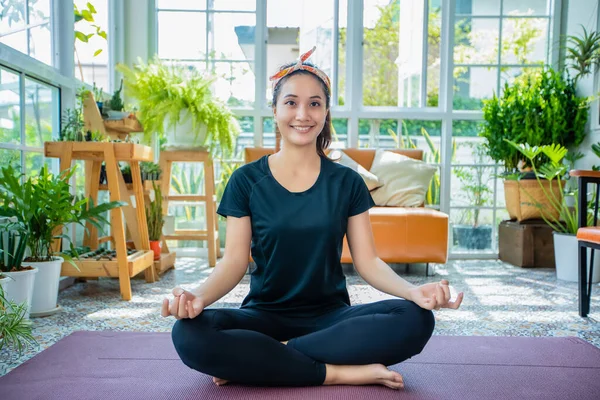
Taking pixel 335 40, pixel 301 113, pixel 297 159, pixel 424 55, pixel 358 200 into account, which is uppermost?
pixel 335 40

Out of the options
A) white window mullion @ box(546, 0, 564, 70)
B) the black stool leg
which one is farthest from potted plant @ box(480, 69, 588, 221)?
the black stool leg

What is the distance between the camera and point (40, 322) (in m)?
2.39

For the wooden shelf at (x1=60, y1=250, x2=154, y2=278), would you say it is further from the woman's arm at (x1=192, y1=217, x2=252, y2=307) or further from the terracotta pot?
the woman's arm at (x1=192, y1=217, x2=252, y2=307)

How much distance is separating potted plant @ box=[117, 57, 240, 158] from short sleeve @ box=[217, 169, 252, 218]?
225 cm

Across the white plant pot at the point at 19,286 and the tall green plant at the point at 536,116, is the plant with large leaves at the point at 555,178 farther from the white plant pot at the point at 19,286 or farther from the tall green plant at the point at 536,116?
the white plant pot at the point at 19,286

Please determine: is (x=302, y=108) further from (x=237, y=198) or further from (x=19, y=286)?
(x=19, y=286)

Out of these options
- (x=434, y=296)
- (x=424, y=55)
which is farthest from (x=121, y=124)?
(x=434, y=296)

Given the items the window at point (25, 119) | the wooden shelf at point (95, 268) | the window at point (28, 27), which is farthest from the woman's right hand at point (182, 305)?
the window at point (28, 27)

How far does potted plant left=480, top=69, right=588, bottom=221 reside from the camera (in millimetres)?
4129

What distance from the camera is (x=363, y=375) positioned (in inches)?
59.7

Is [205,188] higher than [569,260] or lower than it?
higher

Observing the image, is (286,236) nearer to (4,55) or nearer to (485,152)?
(4,55)

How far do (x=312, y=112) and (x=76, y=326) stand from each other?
56.4 inches

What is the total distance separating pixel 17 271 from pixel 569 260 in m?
3.15
